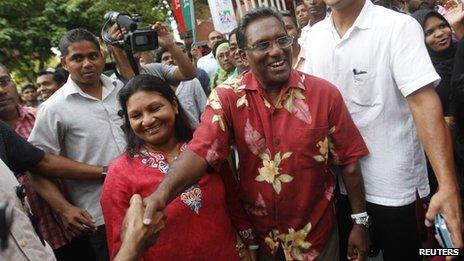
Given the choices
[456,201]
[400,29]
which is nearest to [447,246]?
[456,201]

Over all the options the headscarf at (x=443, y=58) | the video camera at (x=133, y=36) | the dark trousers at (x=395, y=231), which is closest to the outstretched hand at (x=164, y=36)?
the video camera at (x=133, y=36)

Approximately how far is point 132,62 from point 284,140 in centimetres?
120

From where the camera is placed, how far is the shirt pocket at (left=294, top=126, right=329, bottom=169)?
6.50 ft

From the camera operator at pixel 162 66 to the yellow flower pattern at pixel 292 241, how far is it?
1.49 meters

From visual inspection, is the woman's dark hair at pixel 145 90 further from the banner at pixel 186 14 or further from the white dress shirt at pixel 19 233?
the banner at pixel 186 14

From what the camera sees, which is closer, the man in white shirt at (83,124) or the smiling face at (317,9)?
the man in white shirt at (83,124)

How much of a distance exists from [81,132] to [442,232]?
199cm

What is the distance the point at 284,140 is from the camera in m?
1.98

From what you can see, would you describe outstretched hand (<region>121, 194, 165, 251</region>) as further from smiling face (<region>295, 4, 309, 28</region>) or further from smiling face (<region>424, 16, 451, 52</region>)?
smiling face (<region>295, 4, 309, 28</region>)

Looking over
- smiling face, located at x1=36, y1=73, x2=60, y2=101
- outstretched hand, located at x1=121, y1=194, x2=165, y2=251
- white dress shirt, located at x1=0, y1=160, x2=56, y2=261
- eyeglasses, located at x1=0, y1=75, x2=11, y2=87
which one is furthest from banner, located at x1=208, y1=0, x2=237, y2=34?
outstretched hand, located at x1=121, y1=194, x2=165, y2=251

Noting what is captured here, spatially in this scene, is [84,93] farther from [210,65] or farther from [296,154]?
[210,65]

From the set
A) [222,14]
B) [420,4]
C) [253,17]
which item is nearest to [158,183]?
[253,17]

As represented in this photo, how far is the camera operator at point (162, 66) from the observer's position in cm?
296

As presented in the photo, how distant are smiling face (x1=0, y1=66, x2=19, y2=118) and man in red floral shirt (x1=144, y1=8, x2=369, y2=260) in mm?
1684
